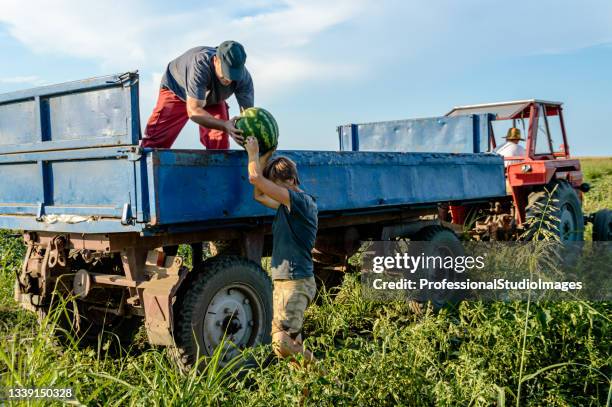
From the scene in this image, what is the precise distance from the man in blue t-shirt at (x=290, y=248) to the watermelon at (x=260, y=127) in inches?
21.2

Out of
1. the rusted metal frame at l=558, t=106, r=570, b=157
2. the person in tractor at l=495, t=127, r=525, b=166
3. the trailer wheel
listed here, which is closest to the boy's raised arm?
the trailer wheel

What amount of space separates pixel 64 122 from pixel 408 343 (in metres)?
3.21

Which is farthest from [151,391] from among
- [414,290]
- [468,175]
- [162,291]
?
[468,175]

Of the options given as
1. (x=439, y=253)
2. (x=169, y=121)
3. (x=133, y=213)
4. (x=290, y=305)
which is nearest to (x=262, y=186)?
(x=290, y=305)

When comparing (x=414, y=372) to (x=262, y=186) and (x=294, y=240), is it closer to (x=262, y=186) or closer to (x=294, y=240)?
(x=294, y=240)

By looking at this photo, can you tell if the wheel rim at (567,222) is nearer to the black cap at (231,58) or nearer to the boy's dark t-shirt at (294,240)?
the black cap at (231,58)

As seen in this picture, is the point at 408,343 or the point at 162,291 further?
the point at 162,291

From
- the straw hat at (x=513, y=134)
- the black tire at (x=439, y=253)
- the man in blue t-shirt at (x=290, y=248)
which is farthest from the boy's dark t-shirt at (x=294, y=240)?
the straw hat at (x=513, y=134)

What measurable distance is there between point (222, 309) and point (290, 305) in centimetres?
84

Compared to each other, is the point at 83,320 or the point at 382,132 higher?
the point at 382,132

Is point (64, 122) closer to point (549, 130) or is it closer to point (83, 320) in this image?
point (83, 320)

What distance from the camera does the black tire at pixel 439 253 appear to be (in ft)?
24.4

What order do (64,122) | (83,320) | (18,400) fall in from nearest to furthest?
(18,400) < (64,122) < (83,320)

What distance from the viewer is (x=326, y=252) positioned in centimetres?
699
